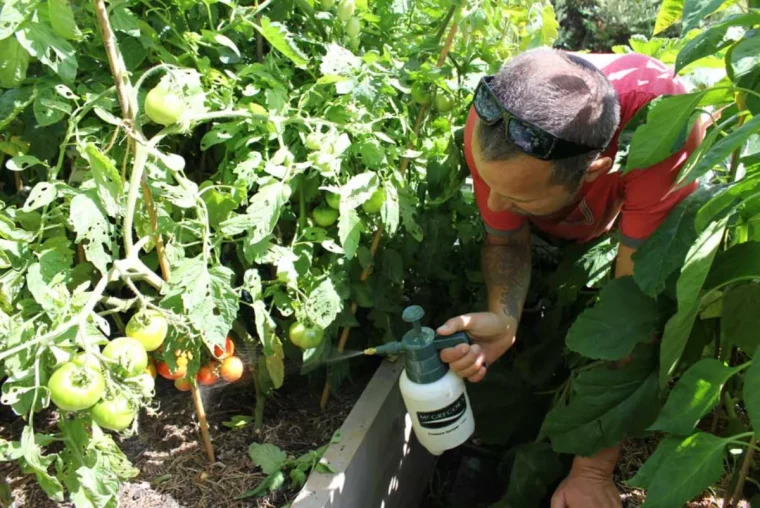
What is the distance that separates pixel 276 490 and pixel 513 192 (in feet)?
2.52

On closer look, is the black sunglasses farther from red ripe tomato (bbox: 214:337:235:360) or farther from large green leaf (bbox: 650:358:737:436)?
red ripe tomato (bbox: 214:337:235:360)

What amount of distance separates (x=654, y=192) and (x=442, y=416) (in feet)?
1.81

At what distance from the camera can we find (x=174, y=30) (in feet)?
4.09

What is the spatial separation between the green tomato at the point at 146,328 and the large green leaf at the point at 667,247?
30.3 inches

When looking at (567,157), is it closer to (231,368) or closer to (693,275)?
(693,275)

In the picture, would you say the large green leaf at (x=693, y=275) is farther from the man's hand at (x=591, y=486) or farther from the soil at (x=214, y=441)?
the soil at (x=214, y=441)

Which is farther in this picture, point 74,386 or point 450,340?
point 450,340

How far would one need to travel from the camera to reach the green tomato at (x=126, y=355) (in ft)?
3.25

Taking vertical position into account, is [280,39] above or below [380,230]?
above

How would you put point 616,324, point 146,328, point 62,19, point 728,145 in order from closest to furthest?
1. point 728,145
2. point 62,19
3. point 146,328
4. point 616,324

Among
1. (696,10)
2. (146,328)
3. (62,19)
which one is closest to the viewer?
(696,10)

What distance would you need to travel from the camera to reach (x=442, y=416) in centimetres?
126

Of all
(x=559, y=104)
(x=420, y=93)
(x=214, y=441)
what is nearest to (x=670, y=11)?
(x=559, y=104)

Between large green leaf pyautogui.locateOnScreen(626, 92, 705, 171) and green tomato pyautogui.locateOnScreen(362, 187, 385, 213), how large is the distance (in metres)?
0.48
